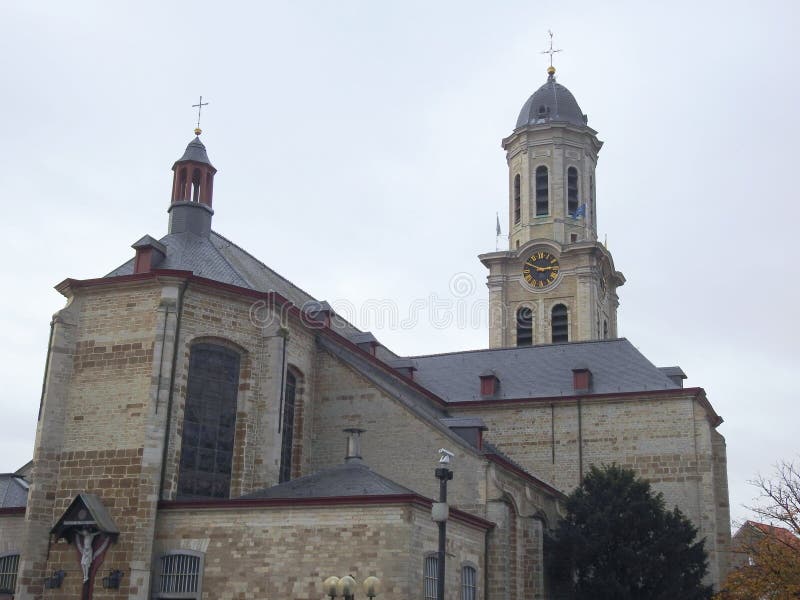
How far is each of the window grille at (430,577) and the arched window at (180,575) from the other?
15.9 ft

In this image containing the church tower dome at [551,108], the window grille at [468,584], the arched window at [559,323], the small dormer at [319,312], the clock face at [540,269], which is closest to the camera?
the window grille at [468,584]

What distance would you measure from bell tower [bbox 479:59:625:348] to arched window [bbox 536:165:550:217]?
5 cm

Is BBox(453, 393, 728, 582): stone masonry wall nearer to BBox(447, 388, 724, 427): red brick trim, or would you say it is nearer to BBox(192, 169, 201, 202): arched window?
BBox(447, 388, 724, 427): red brick trim

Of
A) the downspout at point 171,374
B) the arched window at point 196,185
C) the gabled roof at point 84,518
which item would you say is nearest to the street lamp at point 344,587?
the downspout at point 171,374

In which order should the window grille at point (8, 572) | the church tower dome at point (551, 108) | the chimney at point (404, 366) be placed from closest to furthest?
the window grille at point (8, 572)
the chimney at point (404, 366)
the church tower dome at point (551, 108)

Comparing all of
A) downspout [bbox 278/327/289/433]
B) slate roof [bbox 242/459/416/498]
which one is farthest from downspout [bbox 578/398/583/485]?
downspout [bbox 278/327/289/433]

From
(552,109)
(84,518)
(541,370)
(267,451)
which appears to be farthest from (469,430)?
(552,109)

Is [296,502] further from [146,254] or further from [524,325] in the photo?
[524,325]

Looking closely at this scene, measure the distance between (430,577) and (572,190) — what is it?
31413 millimetres

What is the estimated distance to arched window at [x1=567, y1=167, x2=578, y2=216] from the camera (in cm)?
4941

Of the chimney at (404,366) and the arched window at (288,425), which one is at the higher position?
the chimney at (404,366)

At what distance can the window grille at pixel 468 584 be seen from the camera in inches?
920

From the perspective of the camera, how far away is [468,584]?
2370 centimetres

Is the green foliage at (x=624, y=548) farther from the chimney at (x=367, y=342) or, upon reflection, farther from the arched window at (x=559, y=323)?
the arched window at (x=559, y=323)
